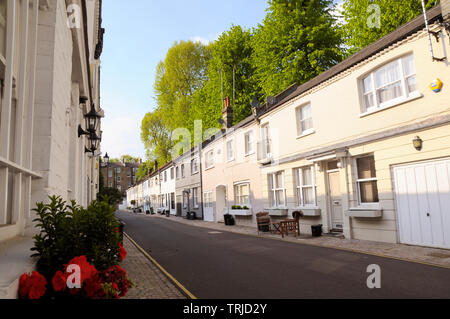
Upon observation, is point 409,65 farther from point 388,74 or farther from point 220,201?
point 220,201

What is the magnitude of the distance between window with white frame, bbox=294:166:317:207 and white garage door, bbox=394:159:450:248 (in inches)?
177

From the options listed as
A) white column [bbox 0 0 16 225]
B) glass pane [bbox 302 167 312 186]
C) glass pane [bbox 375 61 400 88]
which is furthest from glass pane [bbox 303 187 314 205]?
white column [bbox 0 0 16 225]

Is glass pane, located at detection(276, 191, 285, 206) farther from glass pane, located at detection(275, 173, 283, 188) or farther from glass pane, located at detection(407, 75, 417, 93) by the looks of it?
glass pane, located at detection(407, 75, 417, 93)

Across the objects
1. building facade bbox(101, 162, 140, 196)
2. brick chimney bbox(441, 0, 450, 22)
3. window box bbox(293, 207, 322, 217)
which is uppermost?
building facade bbox(101, 162, 140, 196)

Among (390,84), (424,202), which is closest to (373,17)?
(390,84)

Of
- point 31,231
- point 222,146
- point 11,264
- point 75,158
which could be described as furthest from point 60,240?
point 222,146

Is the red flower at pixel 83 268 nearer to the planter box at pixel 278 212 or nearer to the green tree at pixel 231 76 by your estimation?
the planter box at pixel 278 212

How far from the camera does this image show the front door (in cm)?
1298

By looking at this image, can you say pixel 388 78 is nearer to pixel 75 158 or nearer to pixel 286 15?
pixel 75 158

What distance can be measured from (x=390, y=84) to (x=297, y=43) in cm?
1515

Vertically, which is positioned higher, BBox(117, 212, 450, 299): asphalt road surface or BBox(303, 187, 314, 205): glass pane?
BBox(303, 187, 314, 205): glass pane

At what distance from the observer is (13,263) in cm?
245

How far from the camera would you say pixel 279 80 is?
975 inches

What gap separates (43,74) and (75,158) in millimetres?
4597
